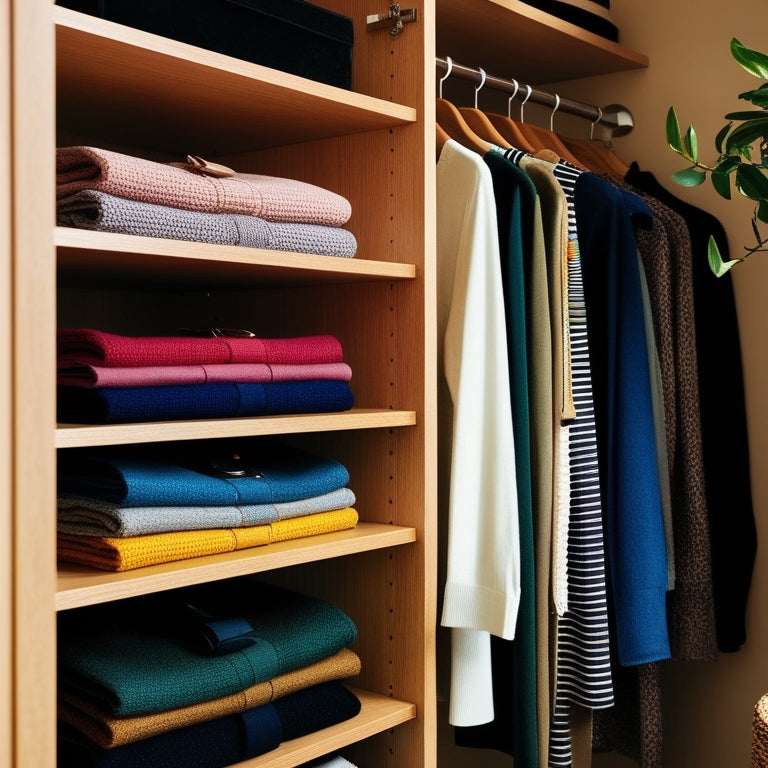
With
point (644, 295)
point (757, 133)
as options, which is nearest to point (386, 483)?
point (644, 295)

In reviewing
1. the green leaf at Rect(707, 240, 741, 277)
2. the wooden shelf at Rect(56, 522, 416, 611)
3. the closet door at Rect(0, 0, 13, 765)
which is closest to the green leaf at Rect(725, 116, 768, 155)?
the green leaf at Rect(707, 240, 741, 277)

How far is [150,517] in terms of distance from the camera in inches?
44.5

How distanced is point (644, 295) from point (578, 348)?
259 mm

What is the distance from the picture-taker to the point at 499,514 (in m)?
1.41

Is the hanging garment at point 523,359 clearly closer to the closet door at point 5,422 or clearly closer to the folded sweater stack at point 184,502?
the folded sweater stack at point 184,502

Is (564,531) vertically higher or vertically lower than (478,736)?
higher

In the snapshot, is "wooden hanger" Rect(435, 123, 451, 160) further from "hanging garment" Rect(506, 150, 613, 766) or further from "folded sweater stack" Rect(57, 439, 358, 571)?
"folded sweater stack" Rect(57, 439, 358, 571)

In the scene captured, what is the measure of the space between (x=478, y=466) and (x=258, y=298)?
489 millimetres

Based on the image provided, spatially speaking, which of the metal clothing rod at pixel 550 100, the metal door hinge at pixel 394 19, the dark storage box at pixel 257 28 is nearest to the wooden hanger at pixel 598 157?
the metal clothing rod at pixel 550 100

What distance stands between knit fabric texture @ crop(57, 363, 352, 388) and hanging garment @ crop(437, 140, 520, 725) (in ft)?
0.66

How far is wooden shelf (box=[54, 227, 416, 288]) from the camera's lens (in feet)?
3.38

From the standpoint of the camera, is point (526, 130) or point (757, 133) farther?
point (526, 130)

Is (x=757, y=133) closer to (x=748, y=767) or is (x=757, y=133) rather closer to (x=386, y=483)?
(x=386, y=483)

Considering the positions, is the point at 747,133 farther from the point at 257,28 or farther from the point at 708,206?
the point at 257,28
